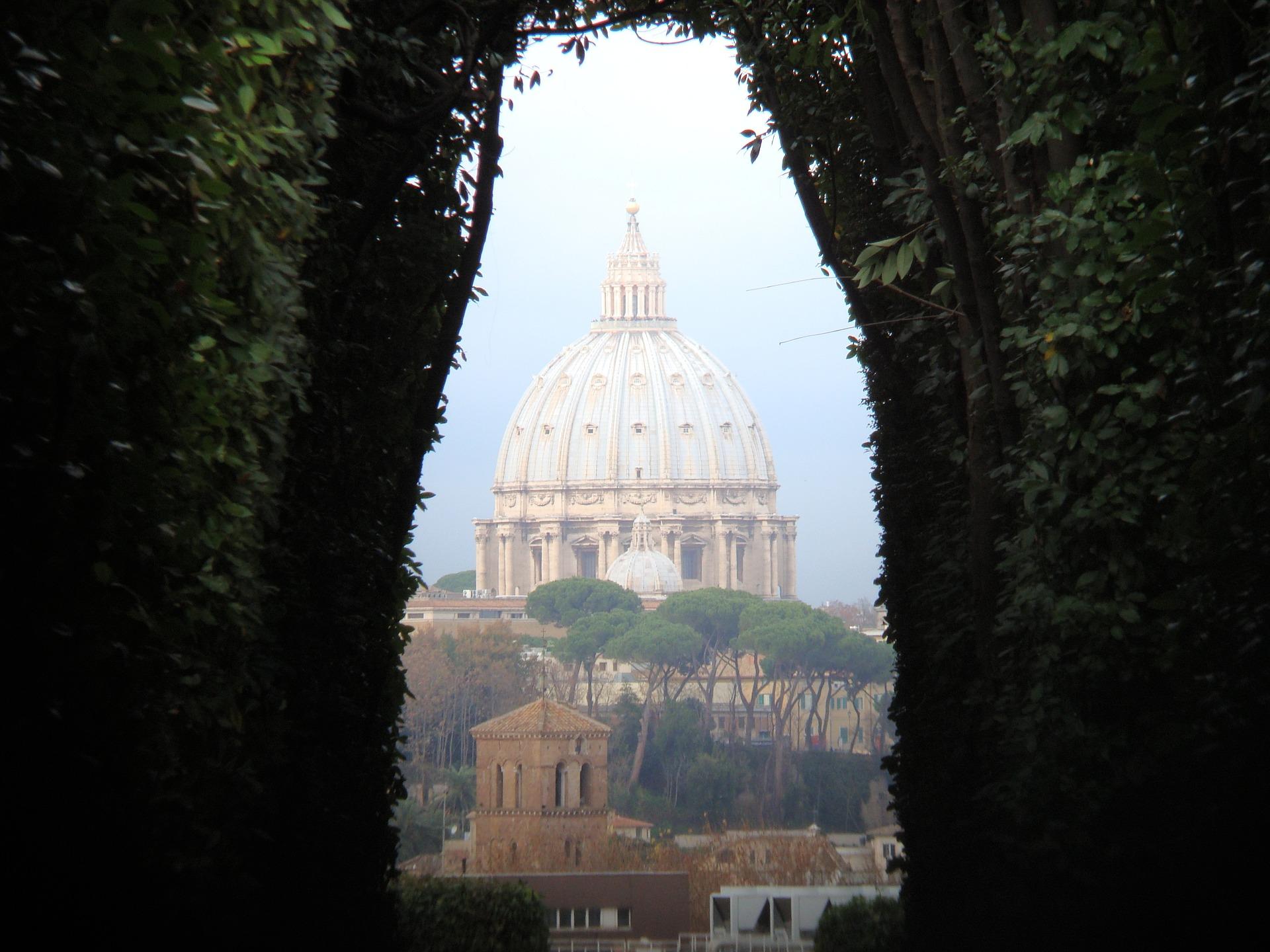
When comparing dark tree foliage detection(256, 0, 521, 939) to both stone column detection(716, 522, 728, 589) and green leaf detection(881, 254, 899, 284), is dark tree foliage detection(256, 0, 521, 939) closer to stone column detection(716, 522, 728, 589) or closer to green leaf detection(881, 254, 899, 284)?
green leaf detection(881, 254, 899, 284)

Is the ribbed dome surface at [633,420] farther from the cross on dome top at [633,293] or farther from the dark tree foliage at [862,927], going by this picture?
the dark tree foliage at [862,927]

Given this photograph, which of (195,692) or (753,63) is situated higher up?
(753,63)

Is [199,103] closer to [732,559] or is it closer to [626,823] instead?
[626,823]

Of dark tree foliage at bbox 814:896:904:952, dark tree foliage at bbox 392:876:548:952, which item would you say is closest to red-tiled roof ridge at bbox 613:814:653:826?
dark tree foliage at bbox 392:876:548:952

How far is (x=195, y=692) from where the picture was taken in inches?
179

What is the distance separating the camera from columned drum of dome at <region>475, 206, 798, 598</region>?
119438mm

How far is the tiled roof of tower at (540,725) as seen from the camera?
44344mm

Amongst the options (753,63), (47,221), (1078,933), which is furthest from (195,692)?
(753,63)

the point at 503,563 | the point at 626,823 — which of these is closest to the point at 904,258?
the point at 626,823

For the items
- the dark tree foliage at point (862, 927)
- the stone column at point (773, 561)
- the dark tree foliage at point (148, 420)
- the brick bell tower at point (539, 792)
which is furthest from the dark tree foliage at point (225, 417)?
the stone column at point (773, 561)

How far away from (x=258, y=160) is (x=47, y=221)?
156 centimetres

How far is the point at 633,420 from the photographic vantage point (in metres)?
122

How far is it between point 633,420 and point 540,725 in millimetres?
77886

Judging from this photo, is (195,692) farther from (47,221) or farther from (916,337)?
(916,337)
